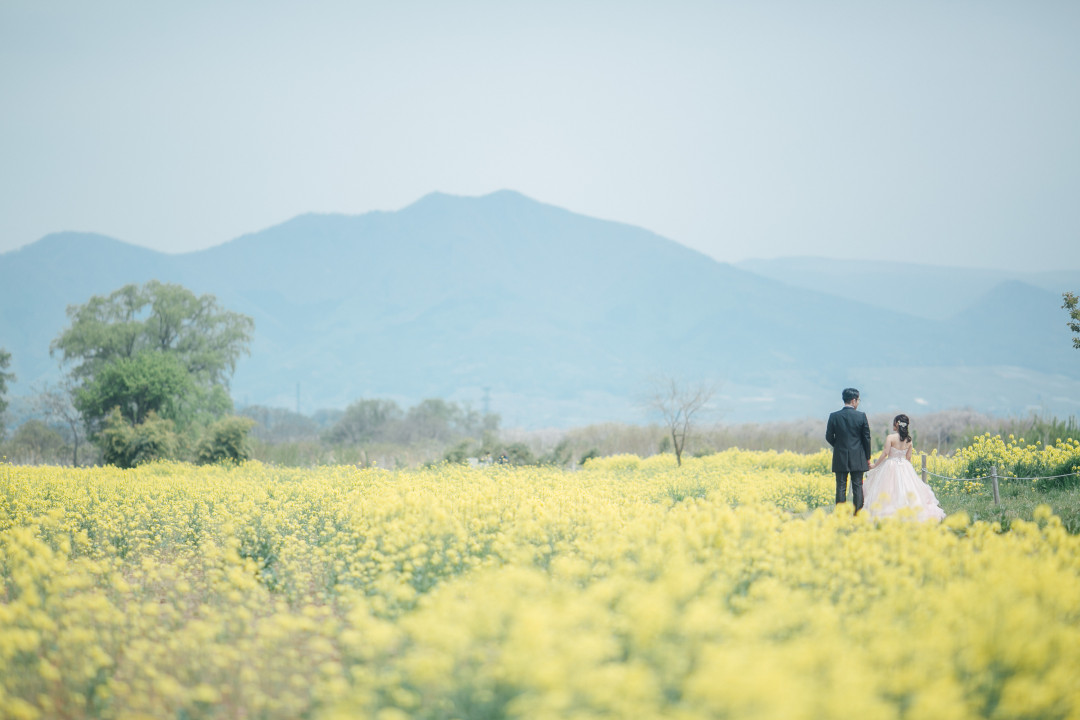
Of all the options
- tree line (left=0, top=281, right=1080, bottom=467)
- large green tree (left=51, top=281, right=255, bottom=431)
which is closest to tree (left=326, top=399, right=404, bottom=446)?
tree line (left=0, top=281, right=1080, bottom=467)

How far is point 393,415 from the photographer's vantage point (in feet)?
218

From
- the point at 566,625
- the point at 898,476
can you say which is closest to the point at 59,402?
the point at 898,476

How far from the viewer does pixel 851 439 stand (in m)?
11.0

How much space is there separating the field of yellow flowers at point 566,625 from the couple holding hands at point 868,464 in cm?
306

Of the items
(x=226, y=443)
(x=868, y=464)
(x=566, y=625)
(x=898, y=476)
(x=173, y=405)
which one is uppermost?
(x=173, y=405)

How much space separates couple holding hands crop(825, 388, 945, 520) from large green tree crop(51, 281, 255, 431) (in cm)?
2580

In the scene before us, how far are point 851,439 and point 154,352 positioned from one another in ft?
95.4

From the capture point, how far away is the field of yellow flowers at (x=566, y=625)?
371 centimetres

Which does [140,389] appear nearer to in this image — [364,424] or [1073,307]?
[1073,307]

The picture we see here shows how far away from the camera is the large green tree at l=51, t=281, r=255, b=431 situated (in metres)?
29.5

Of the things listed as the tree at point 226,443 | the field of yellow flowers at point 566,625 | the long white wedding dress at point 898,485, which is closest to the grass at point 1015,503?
the long white wedding dress at point 898,485

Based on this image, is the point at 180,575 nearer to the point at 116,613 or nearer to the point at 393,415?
the point at 116,613

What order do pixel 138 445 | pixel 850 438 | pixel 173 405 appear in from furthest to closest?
pixel 173 405
pixel 138 445
pixel 850 438

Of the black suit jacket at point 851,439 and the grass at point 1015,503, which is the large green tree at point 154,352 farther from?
the grass at point 1015,503
